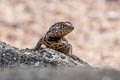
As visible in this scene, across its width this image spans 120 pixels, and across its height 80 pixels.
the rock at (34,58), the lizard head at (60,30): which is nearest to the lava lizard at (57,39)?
the lizard head at (60,30)

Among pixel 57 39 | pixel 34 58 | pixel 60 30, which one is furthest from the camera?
pixel 57 39

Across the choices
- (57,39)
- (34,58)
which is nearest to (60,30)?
(57,39)

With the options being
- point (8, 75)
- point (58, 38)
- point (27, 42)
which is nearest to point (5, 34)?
point (27, 42)

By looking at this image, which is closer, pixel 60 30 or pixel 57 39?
pixel 60 30

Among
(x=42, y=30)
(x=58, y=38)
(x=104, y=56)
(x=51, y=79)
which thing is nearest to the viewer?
(x=51, y=79)

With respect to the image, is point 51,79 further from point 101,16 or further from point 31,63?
point 101,16

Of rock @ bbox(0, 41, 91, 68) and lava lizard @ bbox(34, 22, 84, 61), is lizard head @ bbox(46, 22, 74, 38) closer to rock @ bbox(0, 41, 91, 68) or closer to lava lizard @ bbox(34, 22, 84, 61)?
lava lizard @ bbox(34, 22, 84, 61)

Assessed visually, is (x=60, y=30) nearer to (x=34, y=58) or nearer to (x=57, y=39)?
(x=57, y=39)
